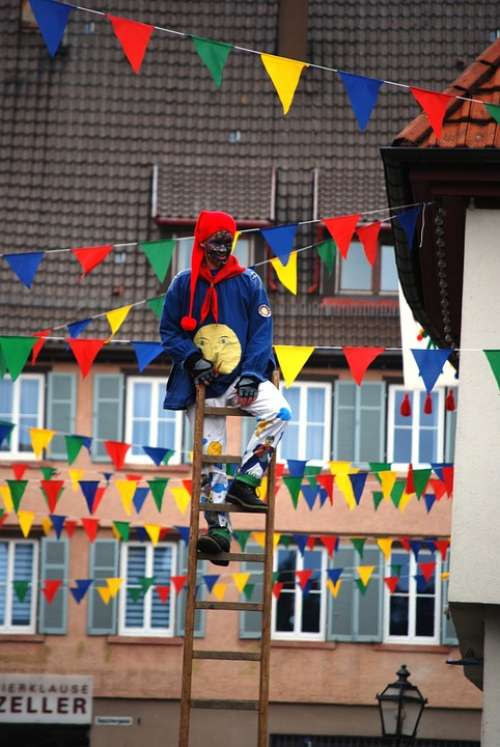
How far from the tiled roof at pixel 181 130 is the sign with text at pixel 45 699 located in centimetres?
512

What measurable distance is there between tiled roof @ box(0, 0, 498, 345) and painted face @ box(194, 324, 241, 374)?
17.6 m

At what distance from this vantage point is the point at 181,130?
96.5ft

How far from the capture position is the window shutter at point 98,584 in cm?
2841

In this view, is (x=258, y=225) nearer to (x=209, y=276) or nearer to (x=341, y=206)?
(x=341, y=206)

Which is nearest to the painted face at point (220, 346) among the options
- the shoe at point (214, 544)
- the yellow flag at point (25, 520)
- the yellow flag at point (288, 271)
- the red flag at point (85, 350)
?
the shoe at point (214, 544)

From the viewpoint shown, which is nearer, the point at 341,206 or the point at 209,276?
the point at 209,276

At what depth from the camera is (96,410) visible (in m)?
28.5

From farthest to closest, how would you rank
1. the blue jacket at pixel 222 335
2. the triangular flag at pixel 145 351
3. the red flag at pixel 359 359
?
the triangular flag at pixel 145 351
the red flag at pixel 359 359
the blue jacket at pixel 222 335

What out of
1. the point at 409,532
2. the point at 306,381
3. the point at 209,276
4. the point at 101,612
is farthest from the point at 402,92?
the point at 209,276

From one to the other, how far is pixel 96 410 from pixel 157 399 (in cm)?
92

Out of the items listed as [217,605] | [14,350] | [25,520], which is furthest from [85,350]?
[25,520]

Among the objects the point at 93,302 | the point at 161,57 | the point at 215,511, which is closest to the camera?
the point at 215,511

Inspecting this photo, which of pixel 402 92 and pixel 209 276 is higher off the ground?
pixel 402 92

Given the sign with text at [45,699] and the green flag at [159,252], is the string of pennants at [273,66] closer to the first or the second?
the green flag at [159,252]
